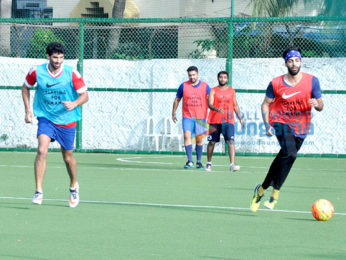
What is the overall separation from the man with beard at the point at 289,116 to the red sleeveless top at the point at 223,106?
6.41 meters

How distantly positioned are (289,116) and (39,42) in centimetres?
1393

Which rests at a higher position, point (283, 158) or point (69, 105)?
point (69, 105)

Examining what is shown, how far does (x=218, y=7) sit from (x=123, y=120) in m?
9.98

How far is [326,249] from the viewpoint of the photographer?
724 centimetres

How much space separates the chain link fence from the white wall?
0.08ft

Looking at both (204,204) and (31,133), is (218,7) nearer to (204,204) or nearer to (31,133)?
(31,133)

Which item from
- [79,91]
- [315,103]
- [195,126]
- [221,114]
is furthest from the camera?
[195,126]

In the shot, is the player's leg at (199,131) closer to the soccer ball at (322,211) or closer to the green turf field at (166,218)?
the green turf field at (166,218)

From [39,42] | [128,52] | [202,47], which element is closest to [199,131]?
[202,47]

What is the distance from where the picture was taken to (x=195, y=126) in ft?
55.4

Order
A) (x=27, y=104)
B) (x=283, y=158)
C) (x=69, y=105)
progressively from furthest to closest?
(x=27, y=104)
(x=69, y=105)
(x=283, y=158)

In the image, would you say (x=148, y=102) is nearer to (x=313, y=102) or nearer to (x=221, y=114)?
(x=221, y=114)

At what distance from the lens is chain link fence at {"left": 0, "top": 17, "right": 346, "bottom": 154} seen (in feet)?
65.0

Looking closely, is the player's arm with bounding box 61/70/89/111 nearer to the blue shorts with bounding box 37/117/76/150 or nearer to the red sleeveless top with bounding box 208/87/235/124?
the blue shorts with bounding box 37/117/76/150
